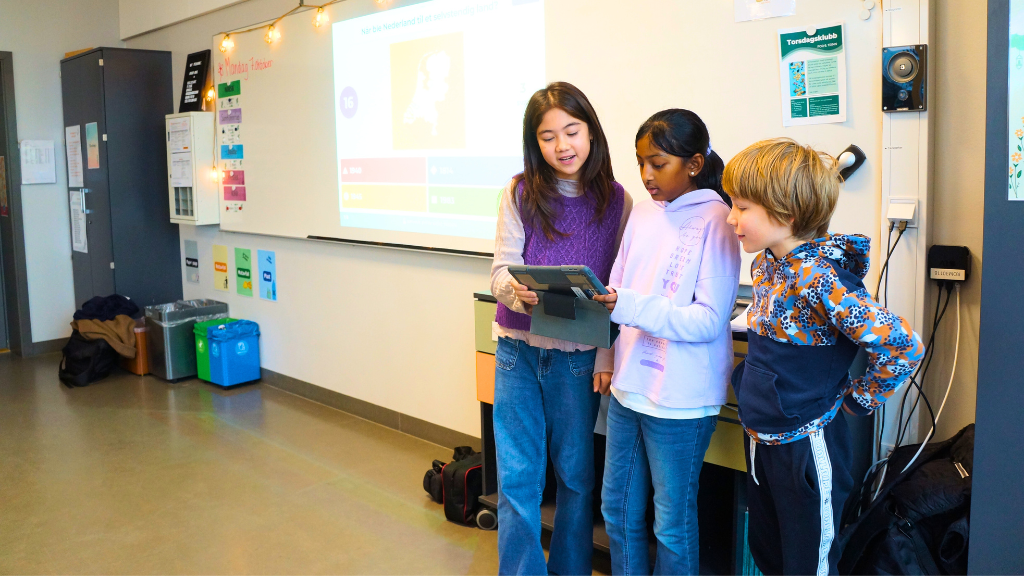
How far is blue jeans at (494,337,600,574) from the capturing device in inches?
79.8

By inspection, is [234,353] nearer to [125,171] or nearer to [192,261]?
[192,261]

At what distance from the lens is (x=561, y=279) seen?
1.75 metres

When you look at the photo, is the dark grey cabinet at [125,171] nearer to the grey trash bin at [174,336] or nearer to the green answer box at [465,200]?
the grey trash bin at [174,336]

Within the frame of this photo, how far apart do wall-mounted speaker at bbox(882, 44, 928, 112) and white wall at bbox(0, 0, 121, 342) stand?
5.61m

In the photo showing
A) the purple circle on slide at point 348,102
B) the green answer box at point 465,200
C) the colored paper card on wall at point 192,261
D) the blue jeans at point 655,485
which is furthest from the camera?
the colored paper card on wall at point 192,261

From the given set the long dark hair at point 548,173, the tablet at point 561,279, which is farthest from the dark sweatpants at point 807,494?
the long dark hair at point 548,173

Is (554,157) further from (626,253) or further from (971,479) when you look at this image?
(971,479)

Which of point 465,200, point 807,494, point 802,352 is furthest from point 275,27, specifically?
point 807,494

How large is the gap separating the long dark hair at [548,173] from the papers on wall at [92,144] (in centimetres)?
437

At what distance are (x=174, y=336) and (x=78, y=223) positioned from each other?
1.49 meters

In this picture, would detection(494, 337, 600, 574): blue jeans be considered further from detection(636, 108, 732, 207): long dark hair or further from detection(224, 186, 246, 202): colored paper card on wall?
detection(224, 186, 246, 202): colored paper card on wall

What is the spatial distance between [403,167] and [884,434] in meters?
2.32

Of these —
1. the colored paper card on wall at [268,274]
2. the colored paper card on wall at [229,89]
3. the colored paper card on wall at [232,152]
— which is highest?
the colored paper card on wall at [229,89]

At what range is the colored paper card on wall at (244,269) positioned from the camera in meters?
4.77
